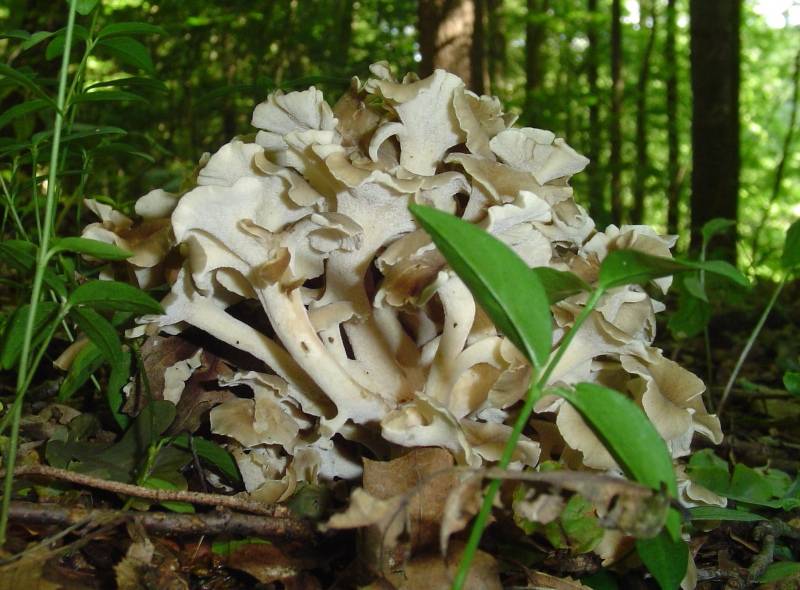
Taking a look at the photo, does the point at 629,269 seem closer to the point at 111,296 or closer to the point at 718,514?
the point at 718,514

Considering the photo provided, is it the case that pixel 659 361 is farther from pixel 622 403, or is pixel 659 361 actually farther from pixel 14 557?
pixel 14 557

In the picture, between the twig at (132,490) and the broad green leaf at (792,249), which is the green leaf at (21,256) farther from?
the broad green leaf at (792,249)

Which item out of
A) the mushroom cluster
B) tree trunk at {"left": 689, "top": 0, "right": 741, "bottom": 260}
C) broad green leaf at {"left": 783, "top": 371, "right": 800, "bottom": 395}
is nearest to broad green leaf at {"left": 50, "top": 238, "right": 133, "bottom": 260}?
the mushroom cluster

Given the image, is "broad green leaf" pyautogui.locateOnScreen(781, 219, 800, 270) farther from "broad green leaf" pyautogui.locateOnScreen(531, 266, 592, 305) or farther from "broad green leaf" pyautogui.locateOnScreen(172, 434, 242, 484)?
"broad green leaf" pyautogui.locateOnScreen(172, 434, 242, 484)

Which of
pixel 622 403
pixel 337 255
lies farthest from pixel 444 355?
pixel 622 403

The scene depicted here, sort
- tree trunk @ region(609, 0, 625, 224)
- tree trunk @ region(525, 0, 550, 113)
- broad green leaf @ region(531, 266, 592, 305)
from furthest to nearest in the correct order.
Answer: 1. tree trunk @ region(525, 0, 550, 113)
2. tree trunk @ region(609, 0, 625, 224)
3. broad green leaf @ region(531, 266, 592, 305)

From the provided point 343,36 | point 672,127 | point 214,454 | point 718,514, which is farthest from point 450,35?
point 672,127
